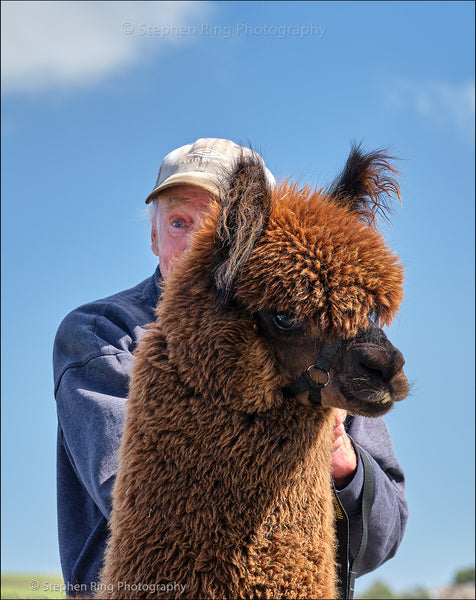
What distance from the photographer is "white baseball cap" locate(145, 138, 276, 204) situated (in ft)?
11.8

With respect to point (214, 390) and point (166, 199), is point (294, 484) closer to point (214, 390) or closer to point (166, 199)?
point (214, 390)

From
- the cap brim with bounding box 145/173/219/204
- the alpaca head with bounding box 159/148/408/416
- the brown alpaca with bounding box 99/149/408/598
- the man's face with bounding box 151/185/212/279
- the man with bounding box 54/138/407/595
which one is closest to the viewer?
the brown alpaca with bounding box 99/149/408/598

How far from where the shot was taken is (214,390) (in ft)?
7.59

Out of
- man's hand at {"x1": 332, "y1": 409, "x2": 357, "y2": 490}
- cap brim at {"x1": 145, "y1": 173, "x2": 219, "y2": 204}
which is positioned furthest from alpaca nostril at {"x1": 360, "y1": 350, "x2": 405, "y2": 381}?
cap brim at {"x1": 145, "y1": 173, "x2": 219, "y2": 204}

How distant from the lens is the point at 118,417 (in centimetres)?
304

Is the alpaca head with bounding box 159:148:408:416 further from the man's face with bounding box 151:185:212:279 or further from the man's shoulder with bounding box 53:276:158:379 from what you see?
the man's face with bounding box 151:185:212:279

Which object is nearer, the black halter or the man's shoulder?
the black halter

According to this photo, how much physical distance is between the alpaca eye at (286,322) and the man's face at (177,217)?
1.36m

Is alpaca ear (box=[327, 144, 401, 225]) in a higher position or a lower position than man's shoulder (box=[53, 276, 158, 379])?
higher

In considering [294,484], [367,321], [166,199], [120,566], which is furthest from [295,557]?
[166,199]

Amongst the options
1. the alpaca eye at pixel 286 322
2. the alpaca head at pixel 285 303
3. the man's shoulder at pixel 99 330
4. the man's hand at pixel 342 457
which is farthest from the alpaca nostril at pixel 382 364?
the man's shoulder at pixel 99 330

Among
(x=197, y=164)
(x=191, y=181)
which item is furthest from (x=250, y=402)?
(x=197, y=164)

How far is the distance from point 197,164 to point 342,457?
179 centimetres

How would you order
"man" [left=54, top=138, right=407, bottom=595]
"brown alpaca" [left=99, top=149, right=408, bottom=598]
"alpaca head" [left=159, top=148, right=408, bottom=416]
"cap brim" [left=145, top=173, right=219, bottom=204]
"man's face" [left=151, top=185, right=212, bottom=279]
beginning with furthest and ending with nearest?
"man's face" [left=151, top=185, right=212, bottom=279] < "cap brim" [left=145, top=173, right=219, bottom=204] < "man" [left=54, top=138, right=407, bottom=595] < "alpaca head" [left=159, top=148, right=408, bottom=416] < "brown alpaca" [left=99, top=149, right=408, bottom=598]
